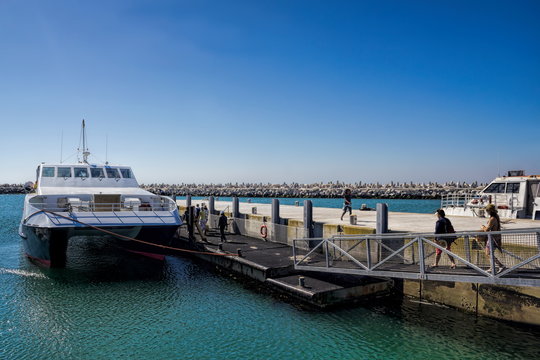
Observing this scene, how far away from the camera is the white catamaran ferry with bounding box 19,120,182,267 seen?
16.6m

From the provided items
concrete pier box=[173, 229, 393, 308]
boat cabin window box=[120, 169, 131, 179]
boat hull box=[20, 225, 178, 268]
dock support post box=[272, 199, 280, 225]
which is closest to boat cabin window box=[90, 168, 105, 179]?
boat cabin window box=[120, 169, 131, 179]

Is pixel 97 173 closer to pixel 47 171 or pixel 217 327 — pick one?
pixel 47 171

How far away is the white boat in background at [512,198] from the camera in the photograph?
65.9 feet

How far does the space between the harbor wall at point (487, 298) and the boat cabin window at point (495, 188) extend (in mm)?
12392

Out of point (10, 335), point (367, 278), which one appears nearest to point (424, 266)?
point (367, 278)

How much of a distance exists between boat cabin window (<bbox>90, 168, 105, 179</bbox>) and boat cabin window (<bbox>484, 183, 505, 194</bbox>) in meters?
22.6

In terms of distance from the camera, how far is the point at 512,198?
66.5 feet

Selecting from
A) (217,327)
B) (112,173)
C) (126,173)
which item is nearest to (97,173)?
(112,173)

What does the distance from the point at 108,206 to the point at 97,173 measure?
4.49 m

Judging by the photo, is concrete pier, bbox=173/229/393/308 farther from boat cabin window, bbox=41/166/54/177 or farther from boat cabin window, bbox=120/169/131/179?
boat cabin window, bbox=41/166/54/177

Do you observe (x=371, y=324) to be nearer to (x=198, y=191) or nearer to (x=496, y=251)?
(x=496, y=251)

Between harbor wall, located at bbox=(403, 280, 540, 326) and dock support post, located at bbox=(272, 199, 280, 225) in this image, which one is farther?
dock support post, located at bbox=(272, 199, 280, 225)

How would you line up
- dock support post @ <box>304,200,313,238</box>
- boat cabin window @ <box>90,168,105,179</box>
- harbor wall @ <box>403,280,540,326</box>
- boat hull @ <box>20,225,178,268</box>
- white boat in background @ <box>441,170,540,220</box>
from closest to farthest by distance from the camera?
harbor wall @ <box>403,280,540,326</box>, boat hull @ <box>20,225,178,268</box>, dock support post @ <box>304,200,313,238</box>, white boat in background @ <box>441,170,540,220</box>, boat cabin window @ <box>90,168,105,179</box>

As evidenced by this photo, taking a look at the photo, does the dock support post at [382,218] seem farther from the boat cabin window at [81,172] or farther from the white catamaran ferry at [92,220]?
the boat cabin window at [81,172]
